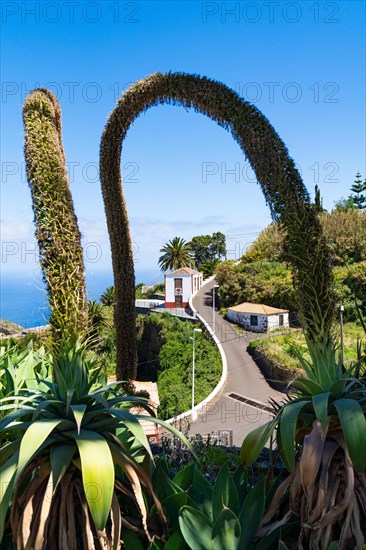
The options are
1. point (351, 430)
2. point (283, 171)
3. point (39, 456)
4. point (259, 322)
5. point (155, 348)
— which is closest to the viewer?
point (351, 430)

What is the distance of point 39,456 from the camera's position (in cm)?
154

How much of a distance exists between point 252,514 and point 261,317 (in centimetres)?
2450

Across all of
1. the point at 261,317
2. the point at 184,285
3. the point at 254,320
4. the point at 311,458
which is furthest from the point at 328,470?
the point at 184,285

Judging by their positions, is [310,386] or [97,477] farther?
[310,386]

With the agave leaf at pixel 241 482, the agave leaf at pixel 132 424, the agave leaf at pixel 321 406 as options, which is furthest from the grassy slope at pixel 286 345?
the agave leaf at pixel 132 424

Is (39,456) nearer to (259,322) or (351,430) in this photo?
(351,430)

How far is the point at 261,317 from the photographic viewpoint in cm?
2559

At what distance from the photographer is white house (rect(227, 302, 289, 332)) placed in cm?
2545

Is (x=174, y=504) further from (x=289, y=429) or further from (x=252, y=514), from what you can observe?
(x=289, y=429)

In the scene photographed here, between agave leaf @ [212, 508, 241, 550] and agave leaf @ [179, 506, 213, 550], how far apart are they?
30 mm

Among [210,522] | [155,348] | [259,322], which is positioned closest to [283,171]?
[210,522]

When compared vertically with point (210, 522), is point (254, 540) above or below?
below

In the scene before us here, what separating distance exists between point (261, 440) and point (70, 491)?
2.48 feet

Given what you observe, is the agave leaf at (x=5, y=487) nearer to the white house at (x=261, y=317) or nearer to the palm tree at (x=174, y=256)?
the white house at (x=261, y=317)
